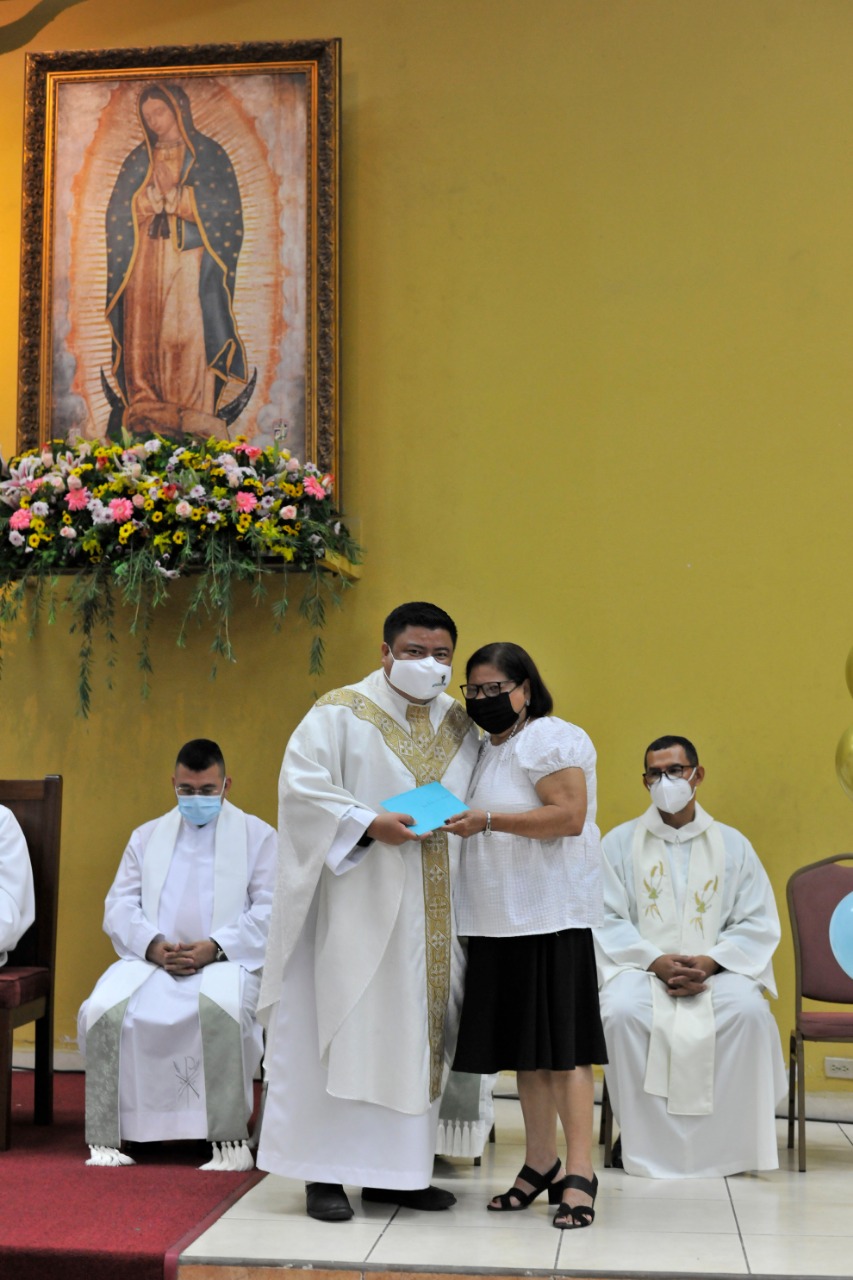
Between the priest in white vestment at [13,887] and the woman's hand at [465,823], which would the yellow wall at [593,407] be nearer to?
the priest in white vestment at [13,887]

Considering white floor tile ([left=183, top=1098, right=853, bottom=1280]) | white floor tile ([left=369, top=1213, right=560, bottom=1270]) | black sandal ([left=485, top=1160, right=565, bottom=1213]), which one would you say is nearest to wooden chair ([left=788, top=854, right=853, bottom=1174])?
white floor tile ([left=183, top=1098, right=853, bottom=1280])

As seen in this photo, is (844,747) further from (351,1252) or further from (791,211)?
(791,211)

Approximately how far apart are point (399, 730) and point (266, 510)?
1906 mm

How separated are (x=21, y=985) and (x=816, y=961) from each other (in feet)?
10.1

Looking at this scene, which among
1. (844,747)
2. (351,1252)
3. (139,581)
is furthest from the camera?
(139,581)

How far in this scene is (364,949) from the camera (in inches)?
168

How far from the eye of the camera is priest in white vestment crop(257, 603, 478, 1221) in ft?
13.7

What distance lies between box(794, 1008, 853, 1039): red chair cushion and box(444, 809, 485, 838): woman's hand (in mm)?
1853

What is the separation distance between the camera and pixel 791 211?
21.1ft

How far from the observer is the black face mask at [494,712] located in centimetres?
427

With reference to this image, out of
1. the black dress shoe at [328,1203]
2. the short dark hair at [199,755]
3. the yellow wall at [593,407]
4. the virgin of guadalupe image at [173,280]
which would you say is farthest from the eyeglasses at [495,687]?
the virgin of guadalupe image at [173,280]

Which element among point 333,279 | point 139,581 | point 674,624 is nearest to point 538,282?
point 333,279

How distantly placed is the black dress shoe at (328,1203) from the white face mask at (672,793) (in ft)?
6.61

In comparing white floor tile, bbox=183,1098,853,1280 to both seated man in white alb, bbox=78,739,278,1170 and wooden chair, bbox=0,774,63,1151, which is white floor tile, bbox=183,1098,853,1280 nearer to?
seated man in white alb, bbox=78,739,278,1170
